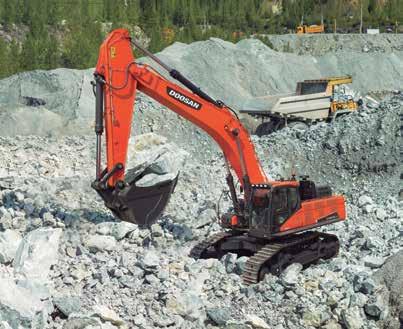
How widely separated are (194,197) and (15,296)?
5.84 m

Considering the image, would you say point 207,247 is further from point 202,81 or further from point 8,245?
point 202,81

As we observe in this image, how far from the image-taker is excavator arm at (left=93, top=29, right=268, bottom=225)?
28.0 feet

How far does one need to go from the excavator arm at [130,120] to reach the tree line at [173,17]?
3344 cm

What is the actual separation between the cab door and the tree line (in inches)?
1329

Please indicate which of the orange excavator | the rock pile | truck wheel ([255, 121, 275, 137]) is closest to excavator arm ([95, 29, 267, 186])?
the orange excavator

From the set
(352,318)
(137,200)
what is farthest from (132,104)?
(352,318)

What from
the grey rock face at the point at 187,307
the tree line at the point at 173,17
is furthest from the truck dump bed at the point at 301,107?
the tree line at the point at 173,17

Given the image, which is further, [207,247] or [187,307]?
[207,247]

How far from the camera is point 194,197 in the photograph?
41.2 feet

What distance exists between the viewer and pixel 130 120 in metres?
8.70

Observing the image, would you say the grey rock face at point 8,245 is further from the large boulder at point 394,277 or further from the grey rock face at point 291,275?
the large boulder at point 394,277

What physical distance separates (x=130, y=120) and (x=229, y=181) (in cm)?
171

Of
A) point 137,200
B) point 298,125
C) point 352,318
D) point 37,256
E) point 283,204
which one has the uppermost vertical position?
point 137,200

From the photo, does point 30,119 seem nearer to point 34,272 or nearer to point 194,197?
point 194,197
